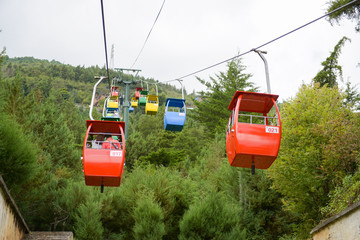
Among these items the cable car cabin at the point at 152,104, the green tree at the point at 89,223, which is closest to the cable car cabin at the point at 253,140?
the cable car cabin at the point at 152,104

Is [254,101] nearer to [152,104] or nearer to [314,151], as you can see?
[314,151]

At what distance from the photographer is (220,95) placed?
38750 millimetres

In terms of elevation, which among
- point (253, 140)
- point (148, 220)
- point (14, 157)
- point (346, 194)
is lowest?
point (148, 220)

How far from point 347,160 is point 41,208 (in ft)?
46.7

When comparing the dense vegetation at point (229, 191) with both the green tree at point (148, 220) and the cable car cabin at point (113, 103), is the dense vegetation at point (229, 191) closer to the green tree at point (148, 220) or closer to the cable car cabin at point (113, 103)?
the green tree at point (148, 220)

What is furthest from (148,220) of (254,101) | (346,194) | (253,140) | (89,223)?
(253,140)

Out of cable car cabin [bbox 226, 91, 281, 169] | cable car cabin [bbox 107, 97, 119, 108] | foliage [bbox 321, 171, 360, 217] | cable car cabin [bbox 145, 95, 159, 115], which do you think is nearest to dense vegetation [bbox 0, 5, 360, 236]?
foliage [bbox 321, 171, 360, 217]

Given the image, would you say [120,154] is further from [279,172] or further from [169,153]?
[169,153]

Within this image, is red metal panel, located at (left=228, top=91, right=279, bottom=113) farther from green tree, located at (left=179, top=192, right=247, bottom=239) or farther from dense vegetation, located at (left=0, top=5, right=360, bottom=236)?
green tree, located at (left=179, top=192, right=247, bottom=239)

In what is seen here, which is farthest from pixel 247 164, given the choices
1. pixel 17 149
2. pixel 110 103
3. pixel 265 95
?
pixel 110 103

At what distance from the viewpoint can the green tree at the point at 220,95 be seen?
123 feet

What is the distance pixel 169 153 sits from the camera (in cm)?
3136

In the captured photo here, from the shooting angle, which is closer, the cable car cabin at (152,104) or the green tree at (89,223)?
the green tree at (89,223)

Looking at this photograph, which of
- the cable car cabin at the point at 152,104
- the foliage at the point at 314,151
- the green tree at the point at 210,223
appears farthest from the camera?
the cable car cabin at the point at 152,104
